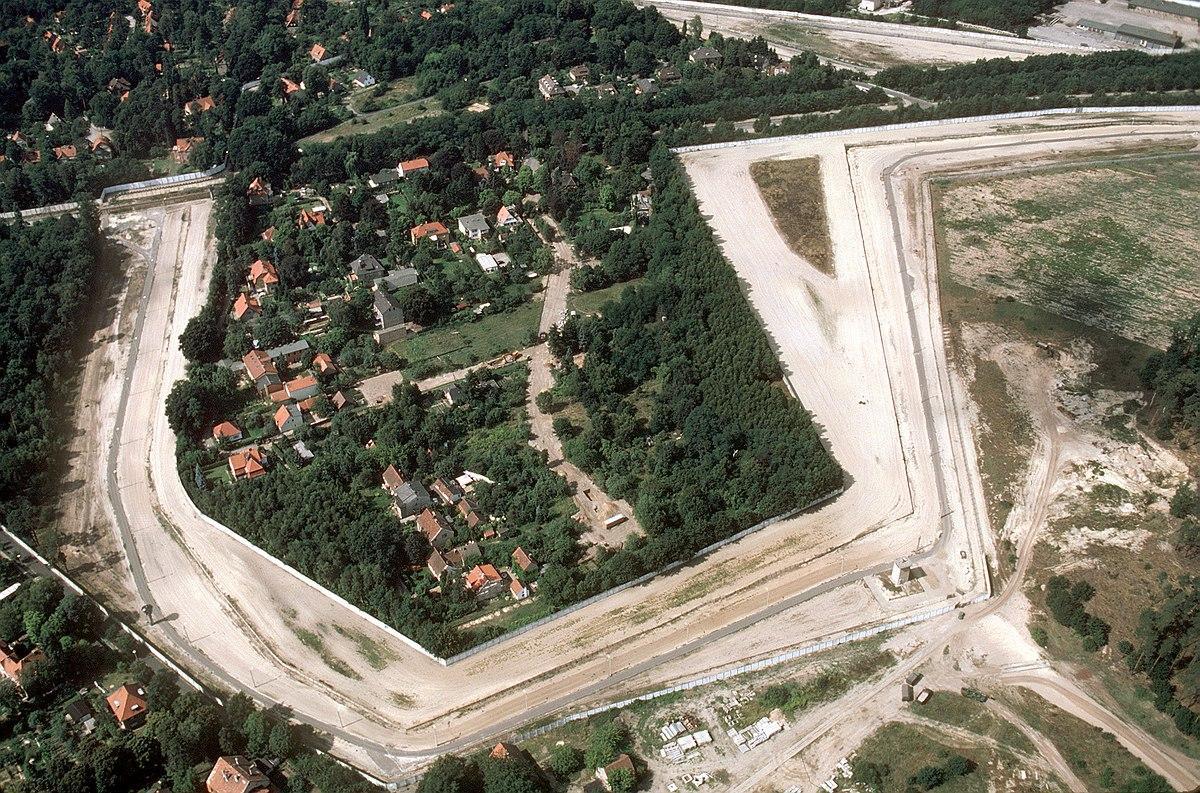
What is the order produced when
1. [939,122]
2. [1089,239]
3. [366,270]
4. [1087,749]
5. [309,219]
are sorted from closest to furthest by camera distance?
[1087,749] → [366,270] → [1089,239] → [309,219] → [939,122]

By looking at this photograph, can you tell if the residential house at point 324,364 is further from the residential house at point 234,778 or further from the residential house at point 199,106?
the residential house at point 199,106

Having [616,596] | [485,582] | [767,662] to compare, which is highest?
[485,582]

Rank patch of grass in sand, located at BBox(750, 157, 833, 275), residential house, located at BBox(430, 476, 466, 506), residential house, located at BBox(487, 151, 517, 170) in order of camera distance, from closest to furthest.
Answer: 1. residential house, located at BBox(430, 476, 466, 506)
2. patch of grass in sand, located at BBox(750, 157, 833, 275)
3. residential house, located at BBox(487, 151, 517, 170)

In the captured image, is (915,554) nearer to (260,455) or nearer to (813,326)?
(813,326)

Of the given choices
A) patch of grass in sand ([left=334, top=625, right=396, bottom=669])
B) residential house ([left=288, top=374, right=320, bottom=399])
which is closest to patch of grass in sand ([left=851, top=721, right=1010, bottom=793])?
patch of grass in sand ([left=334, top=625, right=396, bottom=669])

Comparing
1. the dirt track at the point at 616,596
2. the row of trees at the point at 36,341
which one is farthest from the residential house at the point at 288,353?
the row of trees at the point at 36,341

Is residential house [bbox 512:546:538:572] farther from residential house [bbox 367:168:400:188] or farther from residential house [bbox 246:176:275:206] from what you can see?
residential house [bbox 246:176:275:206]

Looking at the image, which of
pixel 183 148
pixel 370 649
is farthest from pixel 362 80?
pixel 370 649

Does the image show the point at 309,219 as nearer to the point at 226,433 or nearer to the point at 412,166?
the point at 412,166
